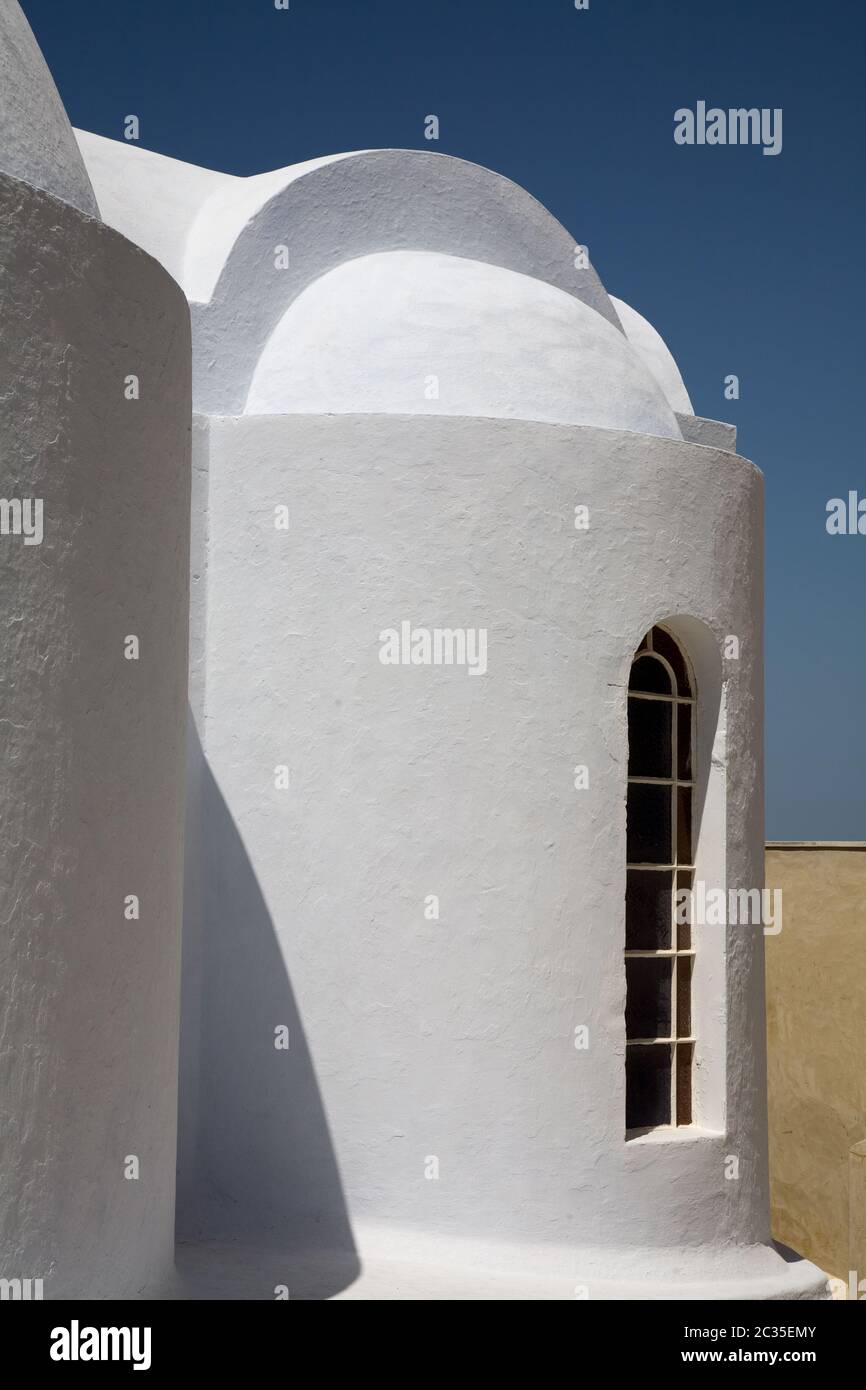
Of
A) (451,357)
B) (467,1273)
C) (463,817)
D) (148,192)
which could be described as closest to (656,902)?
(463,817)

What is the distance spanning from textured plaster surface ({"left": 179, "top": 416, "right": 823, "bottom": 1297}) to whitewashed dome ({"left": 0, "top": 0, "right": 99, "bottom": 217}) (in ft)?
7.62

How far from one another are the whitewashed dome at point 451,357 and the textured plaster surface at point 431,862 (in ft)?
1.53

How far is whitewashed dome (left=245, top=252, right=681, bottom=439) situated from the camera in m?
8.88

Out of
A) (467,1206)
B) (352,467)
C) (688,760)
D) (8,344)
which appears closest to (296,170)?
(352,467)

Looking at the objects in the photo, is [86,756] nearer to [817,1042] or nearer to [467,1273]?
[467,1273]

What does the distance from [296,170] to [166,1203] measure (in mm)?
6325

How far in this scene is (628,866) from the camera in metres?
8.69

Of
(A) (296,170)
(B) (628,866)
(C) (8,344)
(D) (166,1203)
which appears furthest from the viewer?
(A) (296,170)

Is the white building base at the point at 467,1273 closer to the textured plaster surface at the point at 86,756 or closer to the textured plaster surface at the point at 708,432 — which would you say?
the textured plaster surface at the point at 86,756

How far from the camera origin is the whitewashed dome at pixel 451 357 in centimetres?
888

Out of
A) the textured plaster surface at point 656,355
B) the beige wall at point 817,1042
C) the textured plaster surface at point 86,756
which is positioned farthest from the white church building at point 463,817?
the beige wall at point 817,1042

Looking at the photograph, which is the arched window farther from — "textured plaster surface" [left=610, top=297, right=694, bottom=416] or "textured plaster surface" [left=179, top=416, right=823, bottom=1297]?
"textured plaster surface" [left=610, top=297, right=694, bottom=416]

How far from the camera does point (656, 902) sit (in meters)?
8.84
